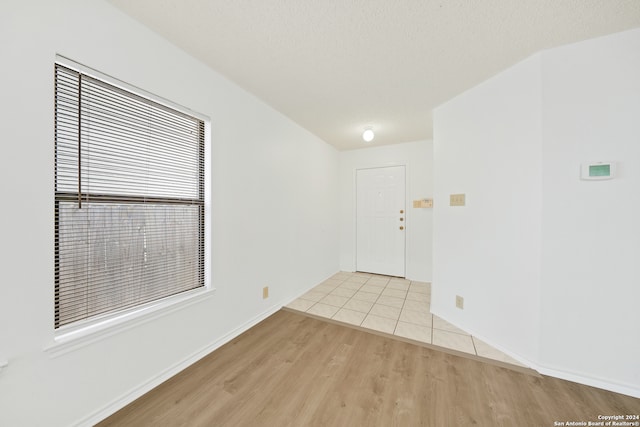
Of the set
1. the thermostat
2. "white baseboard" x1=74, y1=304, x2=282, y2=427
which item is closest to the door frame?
the thermostat

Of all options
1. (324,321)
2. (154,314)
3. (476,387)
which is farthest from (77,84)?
(476,387)

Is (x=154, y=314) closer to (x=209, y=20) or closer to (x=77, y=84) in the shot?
(x=77, y=84)

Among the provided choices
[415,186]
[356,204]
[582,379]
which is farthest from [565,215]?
[356,204]

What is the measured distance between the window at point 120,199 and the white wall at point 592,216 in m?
2.84

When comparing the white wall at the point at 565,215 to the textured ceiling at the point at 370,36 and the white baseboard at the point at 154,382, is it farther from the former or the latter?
the white baseboard at the point at 154,382

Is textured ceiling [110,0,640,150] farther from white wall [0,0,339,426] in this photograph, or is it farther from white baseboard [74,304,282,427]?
white baseboard [74,304,282,427]

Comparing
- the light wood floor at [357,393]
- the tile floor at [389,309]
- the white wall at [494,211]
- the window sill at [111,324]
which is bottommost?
the light wood floor at [357,393]

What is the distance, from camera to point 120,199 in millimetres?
1486

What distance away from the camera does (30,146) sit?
3.67 ft

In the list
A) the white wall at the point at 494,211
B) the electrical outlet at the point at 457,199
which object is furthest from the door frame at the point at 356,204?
the electrical outlet at the point at 457,199

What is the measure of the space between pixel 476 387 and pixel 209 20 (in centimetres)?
312

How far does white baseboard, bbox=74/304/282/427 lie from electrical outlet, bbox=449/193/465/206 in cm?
258

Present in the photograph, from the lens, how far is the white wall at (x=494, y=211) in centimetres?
187

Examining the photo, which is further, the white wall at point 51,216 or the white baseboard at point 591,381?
the white baseboard at point 591,381
